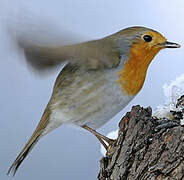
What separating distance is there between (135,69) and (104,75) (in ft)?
0.43

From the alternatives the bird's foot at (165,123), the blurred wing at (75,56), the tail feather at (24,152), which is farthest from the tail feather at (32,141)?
the bird's foot at (165,123)

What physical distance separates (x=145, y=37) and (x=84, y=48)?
30 cm

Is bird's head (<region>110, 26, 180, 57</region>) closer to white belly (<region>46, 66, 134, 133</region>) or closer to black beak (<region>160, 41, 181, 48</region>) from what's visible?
black beak (<region>160, 41, 181, 48</region>)

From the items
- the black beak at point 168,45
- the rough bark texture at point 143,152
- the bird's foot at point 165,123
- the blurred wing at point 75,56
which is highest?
the blurred wing at point 75,56

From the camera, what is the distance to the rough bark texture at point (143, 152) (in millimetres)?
1269

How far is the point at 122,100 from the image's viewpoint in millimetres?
1562

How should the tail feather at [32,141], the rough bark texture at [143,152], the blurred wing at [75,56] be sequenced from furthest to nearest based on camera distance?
1. the tail feather at [32,141]
2. the blurred wing at [75,56]
3. the rough bark texture at [143,152]

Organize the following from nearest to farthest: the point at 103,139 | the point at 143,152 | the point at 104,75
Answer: the point at 143,152, the point at 104,75, the point at 103,139

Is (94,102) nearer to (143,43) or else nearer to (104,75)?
(104,75)

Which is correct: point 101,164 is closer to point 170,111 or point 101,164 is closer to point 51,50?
point 170,111

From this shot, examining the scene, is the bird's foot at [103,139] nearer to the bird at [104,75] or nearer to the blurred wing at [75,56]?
the bird at [104,75]

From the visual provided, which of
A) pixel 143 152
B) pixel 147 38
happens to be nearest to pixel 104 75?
pixel 147 38

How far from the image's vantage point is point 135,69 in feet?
5.12

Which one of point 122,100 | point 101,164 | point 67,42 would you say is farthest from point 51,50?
point 101,164
